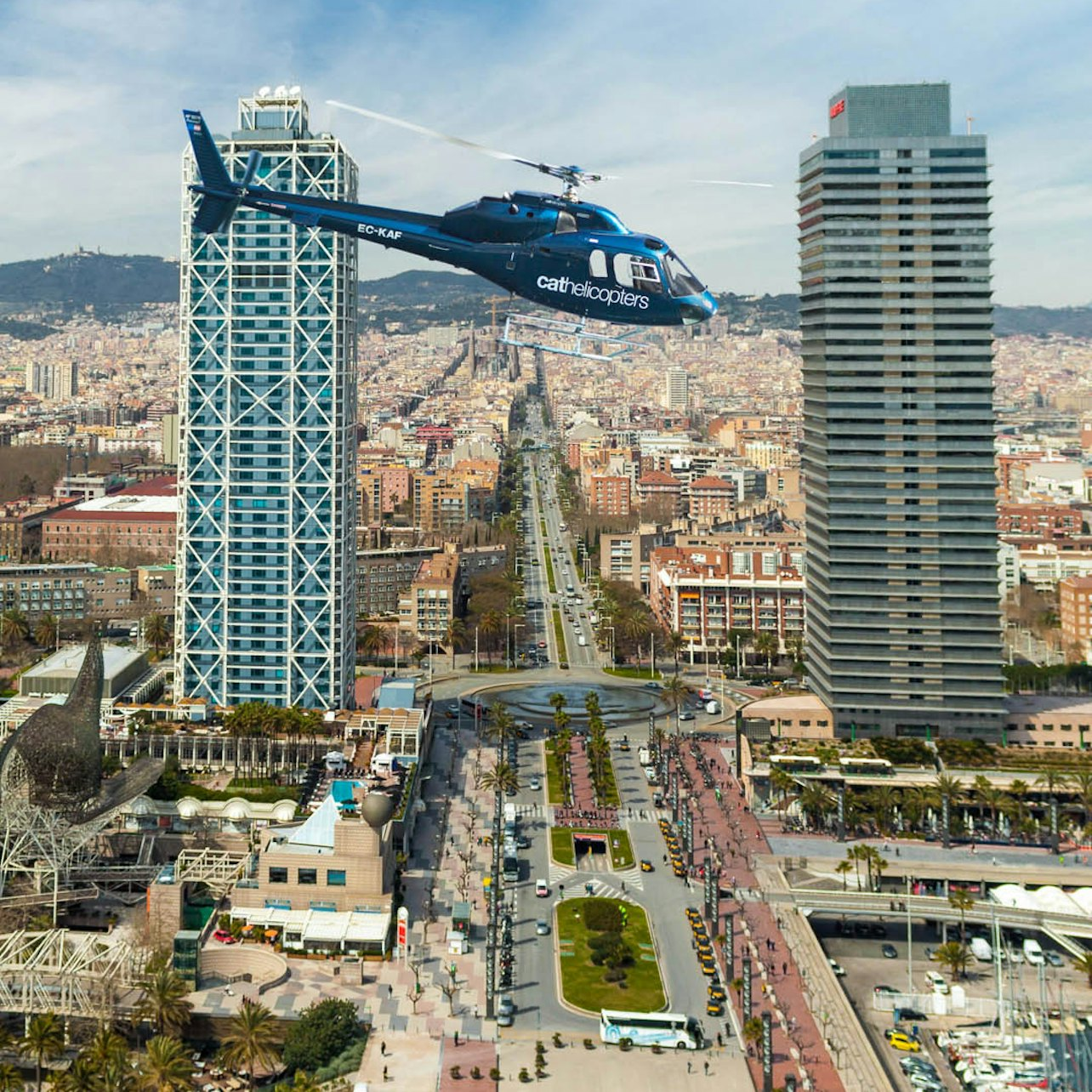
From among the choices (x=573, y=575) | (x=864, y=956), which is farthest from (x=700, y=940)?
(x=573, y=575)

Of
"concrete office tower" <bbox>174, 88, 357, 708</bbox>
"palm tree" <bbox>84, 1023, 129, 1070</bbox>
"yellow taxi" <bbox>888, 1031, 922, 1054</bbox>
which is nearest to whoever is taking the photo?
"palm tree" <bbox>84, 1023, 129, 1070</bbox>

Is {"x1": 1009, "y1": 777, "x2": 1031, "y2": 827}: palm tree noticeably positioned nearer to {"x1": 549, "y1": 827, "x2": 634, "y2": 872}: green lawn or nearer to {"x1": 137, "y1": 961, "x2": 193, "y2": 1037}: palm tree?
{"x1": 549, "y1": 827, "x2": 634, "y2": 872}: green lawn

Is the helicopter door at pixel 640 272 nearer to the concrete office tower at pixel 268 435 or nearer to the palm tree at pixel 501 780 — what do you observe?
the palm tree at pixel 501 780

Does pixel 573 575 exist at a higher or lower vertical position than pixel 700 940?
higher

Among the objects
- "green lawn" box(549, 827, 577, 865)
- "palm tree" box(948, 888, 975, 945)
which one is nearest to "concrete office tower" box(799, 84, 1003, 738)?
"green lawn" box(549, 827, 577, 865)

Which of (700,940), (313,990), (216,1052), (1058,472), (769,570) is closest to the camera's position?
(216,1052)

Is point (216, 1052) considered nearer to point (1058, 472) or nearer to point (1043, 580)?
point (1043, 580)

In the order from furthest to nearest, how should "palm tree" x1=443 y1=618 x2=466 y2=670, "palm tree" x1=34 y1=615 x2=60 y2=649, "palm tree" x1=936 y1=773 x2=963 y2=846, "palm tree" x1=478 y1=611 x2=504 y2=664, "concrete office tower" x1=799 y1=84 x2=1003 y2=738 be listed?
"palm tree" x1=478 y1=611 x2=504 y2=664
"palm tree" x1=443 y1=618 x2=466 y2=670
"palm tree" x1=34 y1=615 x2=60 y2=649
"concrete office tower" x1=799 y1=84 x2=1003 y2=738
"palm tree" x1=936 y1=773 x2=963 y2=846
